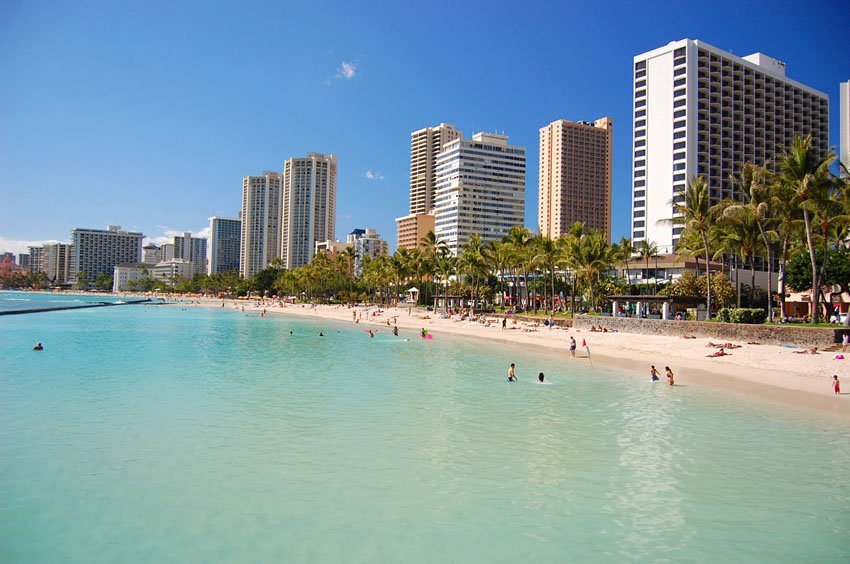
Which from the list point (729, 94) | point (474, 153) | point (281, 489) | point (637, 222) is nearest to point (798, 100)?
point (729, 94)

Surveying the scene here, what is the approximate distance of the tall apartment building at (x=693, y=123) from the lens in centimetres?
8850

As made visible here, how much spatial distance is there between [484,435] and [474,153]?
5380 inches

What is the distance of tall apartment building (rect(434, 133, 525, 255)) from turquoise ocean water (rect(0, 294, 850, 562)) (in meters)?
122

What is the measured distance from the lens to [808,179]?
108 ft

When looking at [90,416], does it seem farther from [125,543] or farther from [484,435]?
[484,435]

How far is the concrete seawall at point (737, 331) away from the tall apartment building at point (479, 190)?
99867 mm

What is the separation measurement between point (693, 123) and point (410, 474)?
9152cm

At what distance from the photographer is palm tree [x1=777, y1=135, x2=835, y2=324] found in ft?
109

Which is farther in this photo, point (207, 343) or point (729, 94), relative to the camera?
point (729, 94)

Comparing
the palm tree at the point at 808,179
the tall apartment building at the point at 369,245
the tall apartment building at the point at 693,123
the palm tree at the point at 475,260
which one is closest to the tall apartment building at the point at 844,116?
the tall apartment building at the point at 693,123

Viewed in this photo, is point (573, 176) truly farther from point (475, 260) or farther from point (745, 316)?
point (745, 316)

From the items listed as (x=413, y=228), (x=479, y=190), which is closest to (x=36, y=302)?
(x=413, y=228)

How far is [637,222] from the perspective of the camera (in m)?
93.6

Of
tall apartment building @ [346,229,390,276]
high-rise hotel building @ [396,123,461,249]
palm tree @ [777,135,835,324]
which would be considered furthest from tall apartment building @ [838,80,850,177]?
tall apartment building @ [346,229,390,276]
